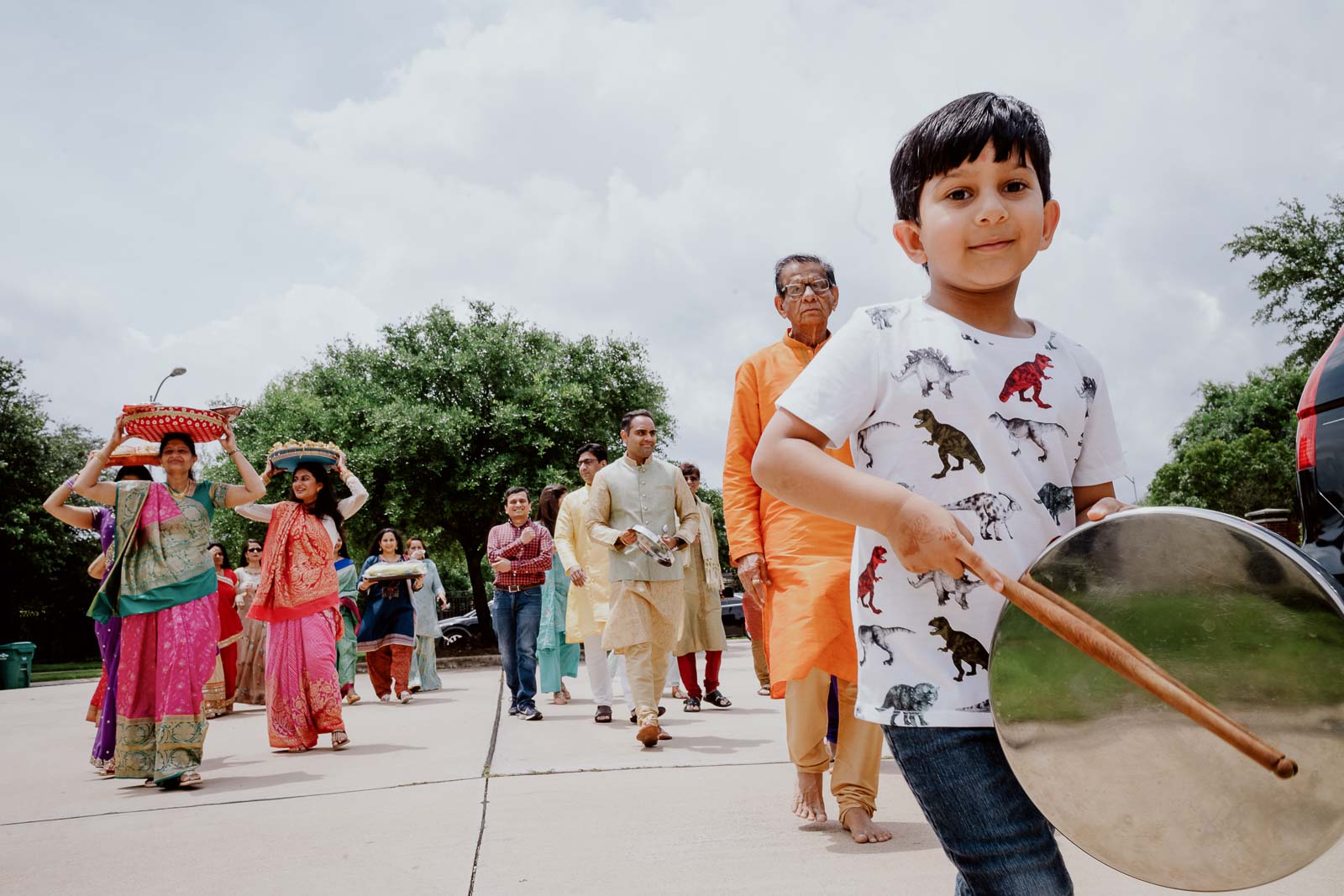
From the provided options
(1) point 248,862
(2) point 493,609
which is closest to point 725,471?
(1) point 248,862

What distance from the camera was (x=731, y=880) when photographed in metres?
3.24

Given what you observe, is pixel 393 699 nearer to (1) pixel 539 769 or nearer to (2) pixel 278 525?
(2) pixel 278 525

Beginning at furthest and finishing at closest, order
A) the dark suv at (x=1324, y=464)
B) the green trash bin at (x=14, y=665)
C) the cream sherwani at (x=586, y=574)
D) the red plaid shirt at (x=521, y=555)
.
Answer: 1. the green trash bin at (x=14, y=665)
2. the red plaid shirt at (x=521, y=555)
3. the cream sherwani at (x=586, y=574)
4. the dark suv at (x=1324, y=464)

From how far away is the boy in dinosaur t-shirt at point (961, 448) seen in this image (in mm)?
1609

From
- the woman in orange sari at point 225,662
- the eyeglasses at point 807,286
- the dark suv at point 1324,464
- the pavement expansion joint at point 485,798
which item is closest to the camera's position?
the dark suv at point 1324,464

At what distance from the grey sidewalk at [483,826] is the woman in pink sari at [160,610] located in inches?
10.4

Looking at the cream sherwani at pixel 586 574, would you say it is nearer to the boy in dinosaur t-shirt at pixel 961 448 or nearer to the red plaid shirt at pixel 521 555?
the red plaid shirt at pixel 521 555

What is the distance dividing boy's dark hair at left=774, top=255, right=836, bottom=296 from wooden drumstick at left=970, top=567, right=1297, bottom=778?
10.4 feet

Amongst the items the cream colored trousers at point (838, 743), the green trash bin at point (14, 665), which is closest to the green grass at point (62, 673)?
→ the green trash bin at point (14, 665)

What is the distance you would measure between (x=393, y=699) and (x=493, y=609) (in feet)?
9.52

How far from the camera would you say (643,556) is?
654cm

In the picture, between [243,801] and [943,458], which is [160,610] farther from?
[943,458]

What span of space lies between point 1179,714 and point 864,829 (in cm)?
242

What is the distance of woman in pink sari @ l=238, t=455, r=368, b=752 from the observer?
7.02m
